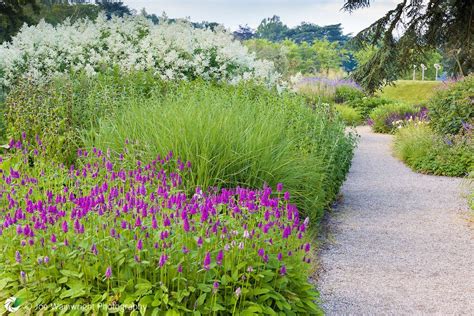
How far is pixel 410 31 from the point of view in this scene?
1158 cm

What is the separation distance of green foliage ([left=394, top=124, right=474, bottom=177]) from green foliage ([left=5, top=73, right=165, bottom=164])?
4.61m

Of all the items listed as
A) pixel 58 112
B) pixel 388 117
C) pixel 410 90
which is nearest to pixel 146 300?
pixel 58 112

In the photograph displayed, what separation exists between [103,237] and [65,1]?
2670 cm

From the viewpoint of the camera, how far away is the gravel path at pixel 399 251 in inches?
142

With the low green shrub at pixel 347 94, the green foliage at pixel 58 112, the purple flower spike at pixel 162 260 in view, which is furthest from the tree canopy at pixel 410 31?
the purple flower spike at pixel 162 260

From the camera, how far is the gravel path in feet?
11.9

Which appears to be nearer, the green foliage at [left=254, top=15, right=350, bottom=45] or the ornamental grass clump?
the ornamental grass clump

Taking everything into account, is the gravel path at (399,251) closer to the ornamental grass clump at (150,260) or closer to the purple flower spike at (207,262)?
the ornamental grass clump at (150,260)

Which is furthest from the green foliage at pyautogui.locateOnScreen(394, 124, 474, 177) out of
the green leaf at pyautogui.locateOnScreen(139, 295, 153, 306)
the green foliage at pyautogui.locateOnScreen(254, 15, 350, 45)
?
the green foliage at pyautogui.locateOnScreen(254, 15, 350, 45)

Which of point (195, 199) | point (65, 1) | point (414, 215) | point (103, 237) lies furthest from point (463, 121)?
point (65, 1)

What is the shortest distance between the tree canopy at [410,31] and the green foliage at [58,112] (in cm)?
653

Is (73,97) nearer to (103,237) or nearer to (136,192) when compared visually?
(136,192)

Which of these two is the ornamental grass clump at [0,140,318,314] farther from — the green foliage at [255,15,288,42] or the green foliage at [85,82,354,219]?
the green foliage at [255,15,288,42]

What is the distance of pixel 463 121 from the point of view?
9484mm
